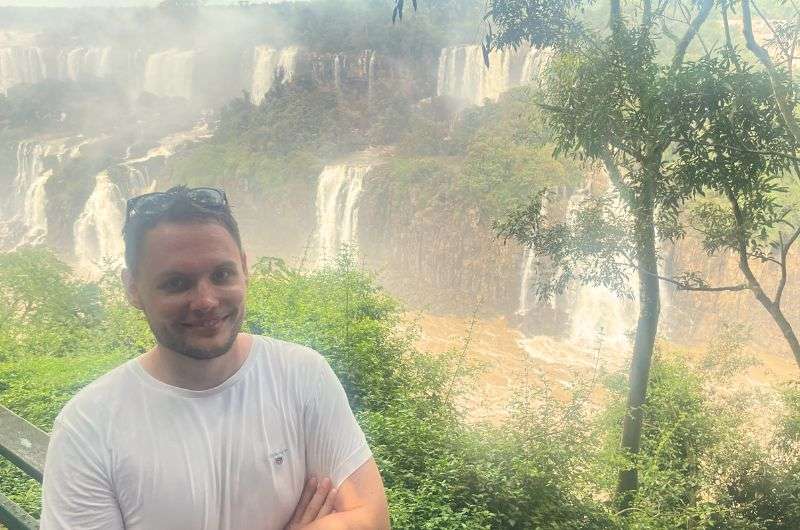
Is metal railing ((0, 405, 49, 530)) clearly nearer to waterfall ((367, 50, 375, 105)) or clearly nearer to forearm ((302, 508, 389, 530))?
forearm ((302, 508, 389, 530))

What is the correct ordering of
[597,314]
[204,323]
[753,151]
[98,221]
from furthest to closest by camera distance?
[98,221], [597,314], [753,151], [204,323]

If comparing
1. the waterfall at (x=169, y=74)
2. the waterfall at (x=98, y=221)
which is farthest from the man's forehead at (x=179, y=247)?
the waterfall at (x=169, y=74)

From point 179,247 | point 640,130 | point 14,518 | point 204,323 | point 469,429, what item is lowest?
point 469,429

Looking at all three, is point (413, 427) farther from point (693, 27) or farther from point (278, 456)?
point (693, 27)

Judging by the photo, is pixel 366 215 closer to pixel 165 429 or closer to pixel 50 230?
pixel 50 230

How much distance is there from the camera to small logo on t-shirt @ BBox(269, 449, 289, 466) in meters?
1.09

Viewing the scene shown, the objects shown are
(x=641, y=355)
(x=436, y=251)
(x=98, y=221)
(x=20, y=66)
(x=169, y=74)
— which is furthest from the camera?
(x=169, y=74)

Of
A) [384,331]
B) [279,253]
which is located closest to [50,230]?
[279,253]

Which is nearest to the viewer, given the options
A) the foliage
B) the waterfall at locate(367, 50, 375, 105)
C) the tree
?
the foliage

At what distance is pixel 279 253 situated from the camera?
2334 cm

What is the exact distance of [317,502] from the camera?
43.8 inches

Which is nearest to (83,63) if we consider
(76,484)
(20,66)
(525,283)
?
(20,66)

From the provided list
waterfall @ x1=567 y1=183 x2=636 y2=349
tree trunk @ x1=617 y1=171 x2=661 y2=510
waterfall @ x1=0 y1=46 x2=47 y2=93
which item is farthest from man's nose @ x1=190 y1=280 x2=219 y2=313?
waterfall @ x1=0 y1=46 x2=47 y2=93

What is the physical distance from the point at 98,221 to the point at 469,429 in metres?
22.3
